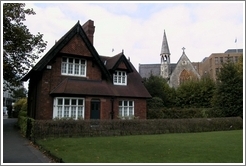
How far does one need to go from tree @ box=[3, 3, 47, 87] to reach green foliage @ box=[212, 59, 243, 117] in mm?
23923

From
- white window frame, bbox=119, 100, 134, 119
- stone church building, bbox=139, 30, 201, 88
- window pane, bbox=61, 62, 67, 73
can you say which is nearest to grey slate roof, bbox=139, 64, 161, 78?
stone church building, bbox=139, 30, 201, 88

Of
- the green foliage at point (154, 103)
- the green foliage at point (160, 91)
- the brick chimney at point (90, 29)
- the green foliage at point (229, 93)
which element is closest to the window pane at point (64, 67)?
the brick chimney at point (90, 29)

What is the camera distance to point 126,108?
86.4ft

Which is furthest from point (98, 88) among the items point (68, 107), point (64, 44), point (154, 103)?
point (154, 103)

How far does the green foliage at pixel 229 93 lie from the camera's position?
107 feet

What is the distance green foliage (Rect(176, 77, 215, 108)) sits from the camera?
145 ft

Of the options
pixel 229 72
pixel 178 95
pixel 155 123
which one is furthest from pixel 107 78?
pixel 178 95

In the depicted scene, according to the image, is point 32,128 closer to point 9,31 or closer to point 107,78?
point 9,31

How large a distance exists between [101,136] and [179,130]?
25.4 feet

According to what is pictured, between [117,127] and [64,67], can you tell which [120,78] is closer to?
[64,67]

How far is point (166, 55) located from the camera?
292 ft

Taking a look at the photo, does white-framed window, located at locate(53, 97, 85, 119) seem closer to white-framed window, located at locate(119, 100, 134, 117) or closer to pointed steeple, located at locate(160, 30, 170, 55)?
white-framed window, located at locate(119, 100, 134, 117)

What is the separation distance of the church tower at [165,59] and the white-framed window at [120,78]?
55276 millimetres

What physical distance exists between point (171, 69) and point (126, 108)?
64.6m
